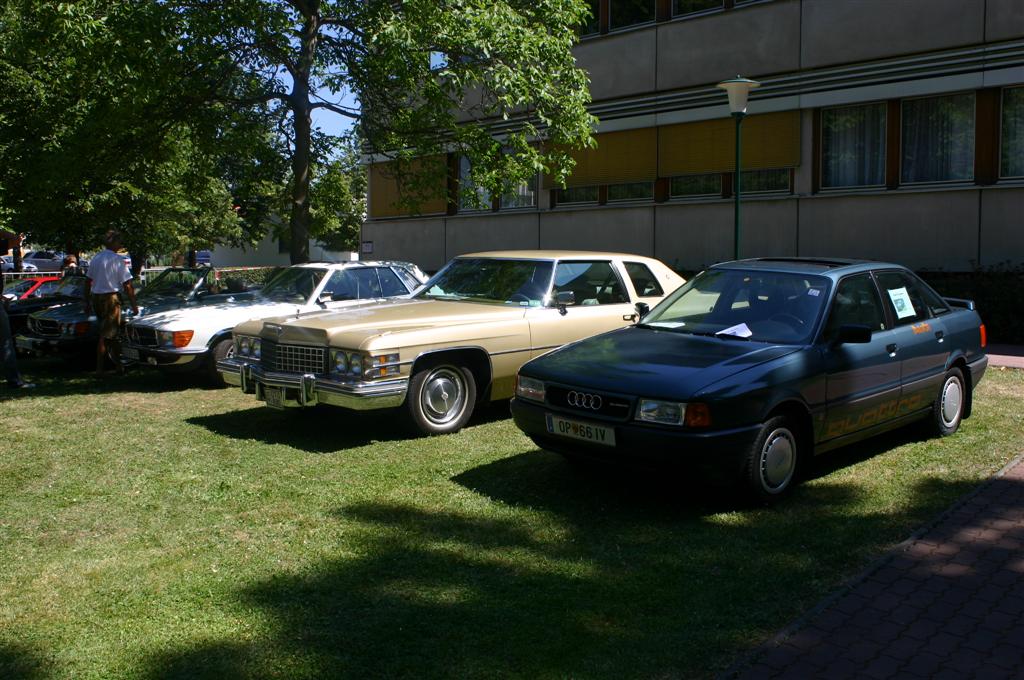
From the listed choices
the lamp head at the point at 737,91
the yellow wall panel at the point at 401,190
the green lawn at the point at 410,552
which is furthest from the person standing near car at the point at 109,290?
the lamp head at the point at 737,91

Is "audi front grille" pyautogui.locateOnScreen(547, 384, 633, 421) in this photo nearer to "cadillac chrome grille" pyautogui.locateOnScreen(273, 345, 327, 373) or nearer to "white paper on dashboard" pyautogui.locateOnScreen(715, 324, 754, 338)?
"white paper on dashboard" pyautogui.locateOnScreen(715, 324, 754, 338)

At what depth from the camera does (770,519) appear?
612 centimetres

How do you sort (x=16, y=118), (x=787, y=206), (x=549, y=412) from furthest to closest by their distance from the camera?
(x=787, y=206) < (x=16, y=118) < (x=549, y=412)

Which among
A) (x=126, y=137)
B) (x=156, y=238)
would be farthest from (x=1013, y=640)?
(x=156, y=238)

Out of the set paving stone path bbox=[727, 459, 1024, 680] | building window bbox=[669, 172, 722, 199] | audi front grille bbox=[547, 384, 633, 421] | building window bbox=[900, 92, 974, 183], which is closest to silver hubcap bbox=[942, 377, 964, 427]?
paving stone path bbox=[727, 459, 1024, 680]

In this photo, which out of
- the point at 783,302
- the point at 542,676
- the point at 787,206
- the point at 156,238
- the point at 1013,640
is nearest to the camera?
the point at 542,676

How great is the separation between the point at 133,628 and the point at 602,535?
2.66 m

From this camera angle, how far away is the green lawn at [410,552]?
4297mm

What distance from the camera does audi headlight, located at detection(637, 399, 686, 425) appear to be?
593cm

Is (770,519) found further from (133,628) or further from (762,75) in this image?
(762,75)

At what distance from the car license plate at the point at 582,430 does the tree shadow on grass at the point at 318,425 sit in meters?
2.23

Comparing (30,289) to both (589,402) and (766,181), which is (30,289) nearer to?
(766,181)

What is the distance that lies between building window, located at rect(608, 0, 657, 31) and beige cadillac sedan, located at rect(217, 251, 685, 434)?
1190cm

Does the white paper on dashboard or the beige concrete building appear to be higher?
the beige concrete building
